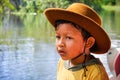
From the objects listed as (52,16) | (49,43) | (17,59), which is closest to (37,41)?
(49,43)

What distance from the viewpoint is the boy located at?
1.45 metres

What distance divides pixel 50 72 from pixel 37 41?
749 centimetres

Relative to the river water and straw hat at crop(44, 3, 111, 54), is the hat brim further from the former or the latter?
the river water

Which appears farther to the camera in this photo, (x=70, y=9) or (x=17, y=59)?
(x=17, y=59)

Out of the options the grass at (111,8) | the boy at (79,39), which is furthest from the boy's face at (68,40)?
the grass at (111,8)

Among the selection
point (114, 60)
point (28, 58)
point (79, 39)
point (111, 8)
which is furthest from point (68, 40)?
point (111, 8)

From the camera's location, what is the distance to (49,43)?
17.8 m

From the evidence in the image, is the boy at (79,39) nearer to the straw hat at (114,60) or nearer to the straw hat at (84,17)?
the straw hat at (84,17)

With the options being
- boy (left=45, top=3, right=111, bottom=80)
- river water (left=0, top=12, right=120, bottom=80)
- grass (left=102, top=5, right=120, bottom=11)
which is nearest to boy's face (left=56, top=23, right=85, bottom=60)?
boy (left=45, top=3, right=111, bottom=80)

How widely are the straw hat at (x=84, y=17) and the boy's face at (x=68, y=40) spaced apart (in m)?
0.03

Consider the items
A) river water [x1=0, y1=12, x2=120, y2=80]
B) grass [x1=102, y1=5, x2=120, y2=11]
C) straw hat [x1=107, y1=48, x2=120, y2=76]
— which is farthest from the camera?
grass [x1=102, y1=5, x2=120, y2=11]

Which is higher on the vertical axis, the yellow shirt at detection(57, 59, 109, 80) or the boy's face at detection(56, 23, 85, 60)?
the boy's face at detection(56, 23, 85, 60)

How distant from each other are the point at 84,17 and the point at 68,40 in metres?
0.10

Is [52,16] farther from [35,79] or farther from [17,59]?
[17,59]
